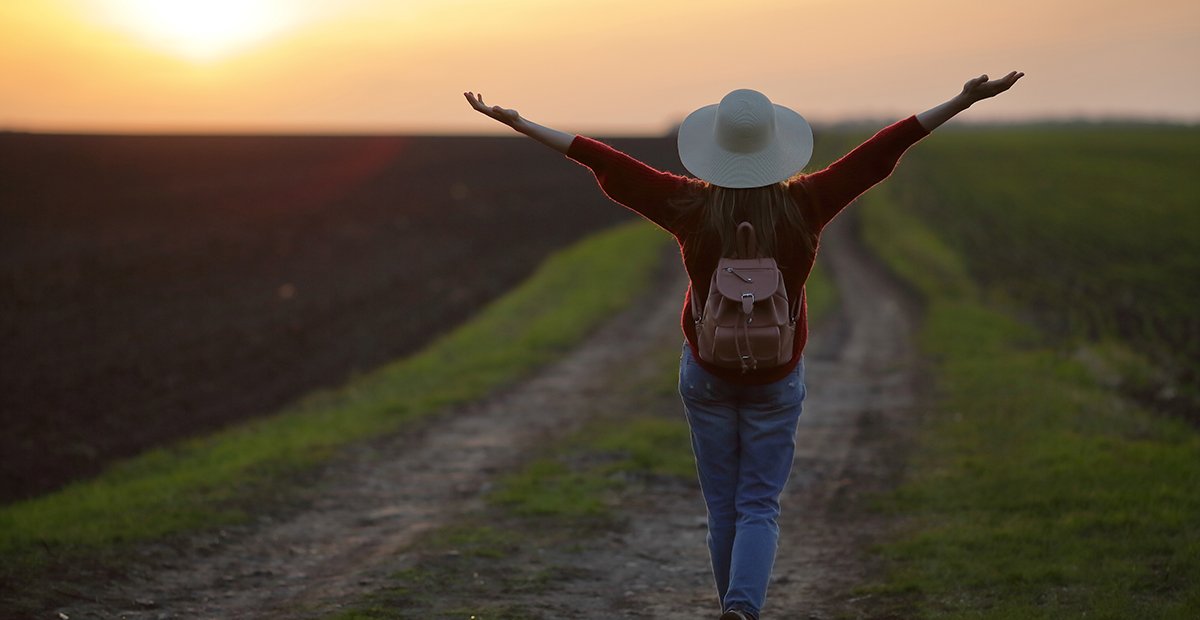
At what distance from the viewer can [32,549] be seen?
7.57 m

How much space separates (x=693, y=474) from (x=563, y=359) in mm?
6443

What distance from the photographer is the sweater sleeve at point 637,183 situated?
15.0ft

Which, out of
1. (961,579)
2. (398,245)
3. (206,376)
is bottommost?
(961,579)

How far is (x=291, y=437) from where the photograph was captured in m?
11.7

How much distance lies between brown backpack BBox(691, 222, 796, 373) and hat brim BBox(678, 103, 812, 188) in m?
0.20

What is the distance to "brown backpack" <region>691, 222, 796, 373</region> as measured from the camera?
4387 mm

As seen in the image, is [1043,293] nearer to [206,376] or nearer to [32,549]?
[206,376]

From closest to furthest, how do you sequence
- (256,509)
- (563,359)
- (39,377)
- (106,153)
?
1. (256,509)
2. (39,377)
3. (563,359)
4. (106,153)

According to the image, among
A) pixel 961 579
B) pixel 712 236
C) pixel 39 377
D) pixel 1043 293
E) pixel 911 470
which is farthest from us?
pixel 1043 293

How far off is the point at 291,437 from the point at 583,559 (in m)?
5.13

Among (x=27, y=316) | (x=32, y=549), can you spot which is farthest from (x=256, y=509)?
(x=27, y=316)

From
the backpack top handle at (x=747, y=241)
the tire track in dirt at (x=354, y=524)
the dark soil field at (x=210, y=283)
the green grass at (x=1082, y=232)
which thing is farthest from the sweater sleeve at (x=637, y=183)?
the green grass at (x=1082, y=232)

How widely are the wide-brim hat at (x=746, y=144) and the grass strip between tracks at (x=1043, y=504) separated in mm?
2742

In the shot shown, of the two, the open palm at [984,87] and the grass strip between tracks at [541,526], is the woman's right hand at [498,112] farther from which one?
the grass strip between tracks at [541,526]
